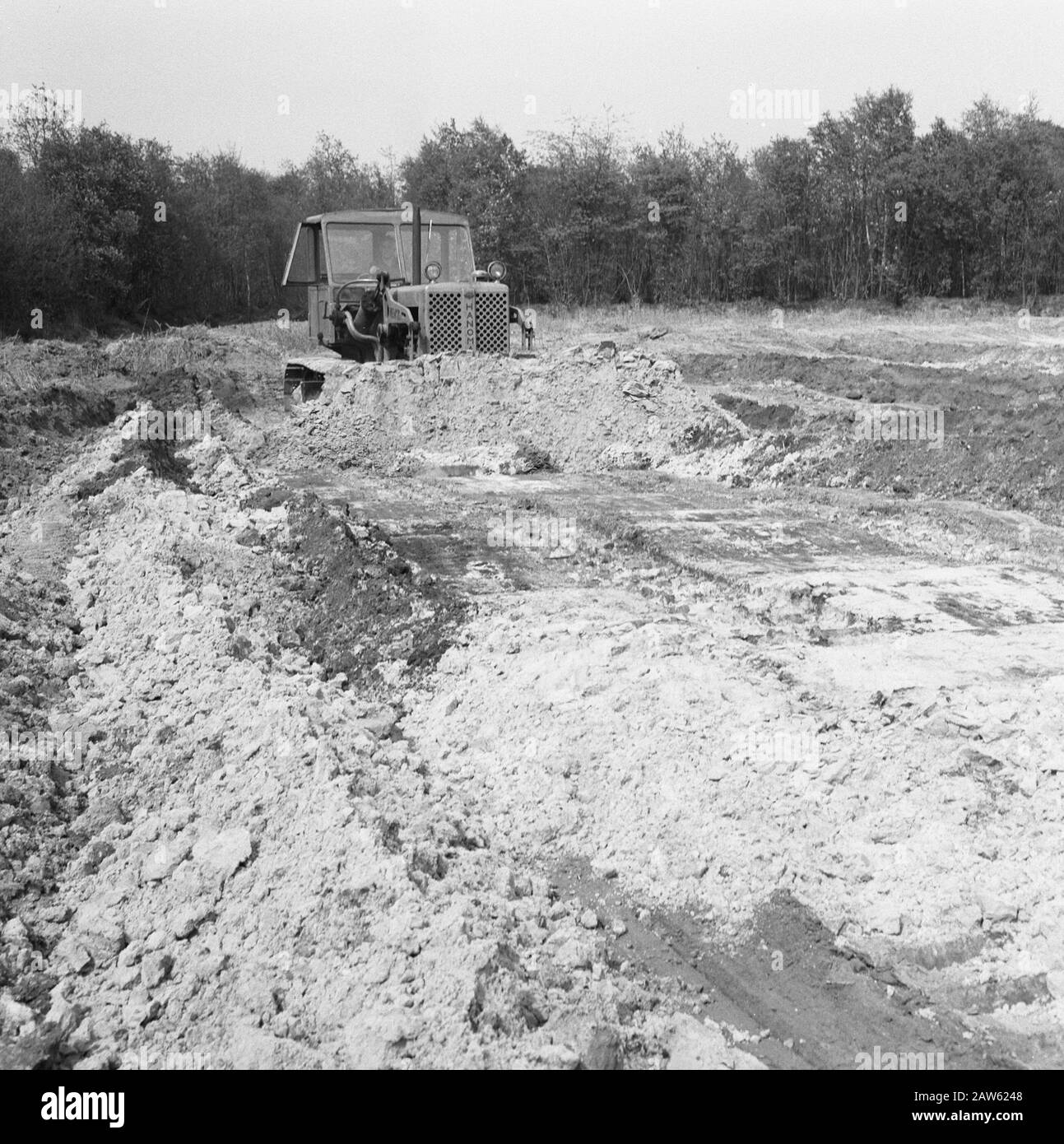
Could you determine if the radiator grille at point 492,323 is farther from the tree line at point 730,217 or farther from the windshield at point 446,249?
the tree line at point 730,217

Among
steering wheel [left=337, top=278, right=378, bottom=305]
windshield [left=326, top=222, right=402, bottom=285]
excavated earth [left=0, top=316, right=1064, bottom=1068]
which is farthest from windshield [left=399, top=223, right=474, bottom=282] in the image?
excavated earth [left=0, top=316, right=1064, bottom=1068]

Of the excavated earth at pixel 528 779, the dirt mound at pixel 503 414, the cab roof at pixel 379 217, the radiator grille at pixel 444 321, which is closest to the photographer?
the excavated earth at pixel 528 779

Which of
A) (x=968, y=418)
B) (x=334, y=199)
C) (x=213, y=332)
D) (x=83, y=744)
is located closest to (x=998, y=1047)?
(x=83, y=744)

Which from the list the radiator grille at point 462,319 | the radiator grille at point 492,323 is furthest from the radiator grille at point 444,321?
the radiator grille at point 492,323

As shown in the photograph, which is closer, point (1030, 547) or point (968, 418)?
point (1030, 547)

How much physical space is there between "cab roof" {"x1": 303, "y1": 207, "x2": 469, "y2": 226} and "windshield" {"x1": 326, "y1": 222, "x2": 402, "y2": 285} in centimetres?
6

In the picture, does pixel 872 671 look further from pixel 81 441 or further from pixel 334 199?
pixel 334 199

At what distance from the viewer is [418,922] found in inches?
143

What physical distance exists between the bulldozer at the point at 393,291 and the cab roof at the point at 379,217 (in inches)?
0.5

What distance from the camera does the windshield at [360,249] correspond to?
15242mm

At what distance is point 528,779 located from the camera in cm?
504

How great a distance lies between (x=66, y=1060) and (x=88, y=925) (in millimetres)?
712

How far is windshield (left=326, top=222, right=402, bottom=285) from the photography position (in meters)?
15.2

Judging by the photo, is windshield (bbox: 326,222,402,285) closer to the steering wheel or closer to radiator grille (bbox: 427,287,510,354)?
the steering wheel
